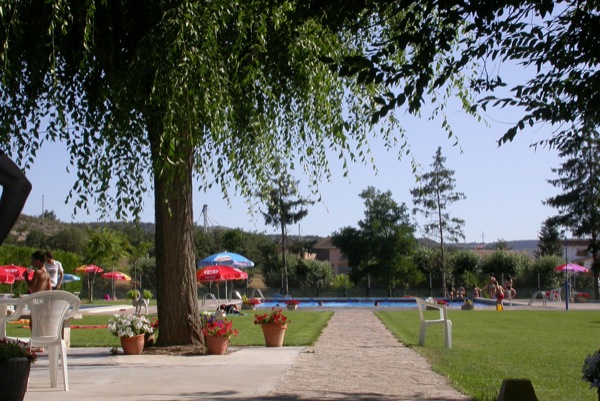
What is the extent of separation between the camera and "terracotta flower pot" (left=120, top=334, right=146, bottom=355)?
11.7m

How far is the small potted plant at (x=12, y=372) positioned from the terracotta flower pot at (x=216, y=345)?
Result: 629 cm

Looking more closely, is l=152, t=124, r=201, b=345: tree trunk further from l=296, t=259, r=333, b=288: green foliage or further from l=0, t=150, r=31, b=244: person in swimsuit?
l=296, t=259, r=333, b=288: green foliage

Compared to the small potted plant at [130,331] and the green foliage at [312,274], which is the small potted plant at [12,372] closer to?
the small potted plant at [130,331]

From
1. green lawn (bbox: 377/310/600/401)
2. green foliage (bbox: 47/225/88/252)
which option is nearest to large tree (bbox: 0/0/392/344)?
green lawn (bbox: 377/310/600/401)

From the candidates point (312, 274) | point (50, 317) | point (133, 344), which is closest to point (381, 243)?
point (312, 274)

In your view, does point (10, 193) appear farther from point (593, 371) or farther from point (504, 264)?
point (504, 264)

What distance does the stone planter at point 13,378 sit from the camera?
205 inches

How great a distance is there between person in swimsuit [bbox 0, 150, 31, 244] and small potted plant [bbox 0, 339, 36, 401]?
212cm

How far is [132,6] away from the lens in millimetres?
10562

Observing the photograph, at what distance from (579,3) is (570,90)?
2.41ft

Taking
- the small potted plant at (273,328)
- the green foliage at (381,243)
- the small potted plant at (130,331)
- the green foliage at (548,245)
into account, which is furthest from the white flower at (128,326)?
the green foliage at (548,245)

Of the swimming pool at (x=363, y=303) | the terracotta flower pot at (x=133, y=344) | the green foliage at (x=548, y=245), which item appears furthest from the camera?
the green foliage at (x=548, y=245)

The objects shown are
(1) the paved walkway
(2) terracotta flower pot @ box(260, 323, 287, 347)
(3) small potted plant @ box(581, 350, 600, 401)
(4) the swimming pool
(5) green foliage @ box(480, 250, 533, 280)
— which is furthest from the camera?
(5) green foliage @ box(480, 250, 533, 280)

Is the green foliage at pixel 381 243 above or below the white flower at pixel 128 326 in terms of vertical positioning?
above
